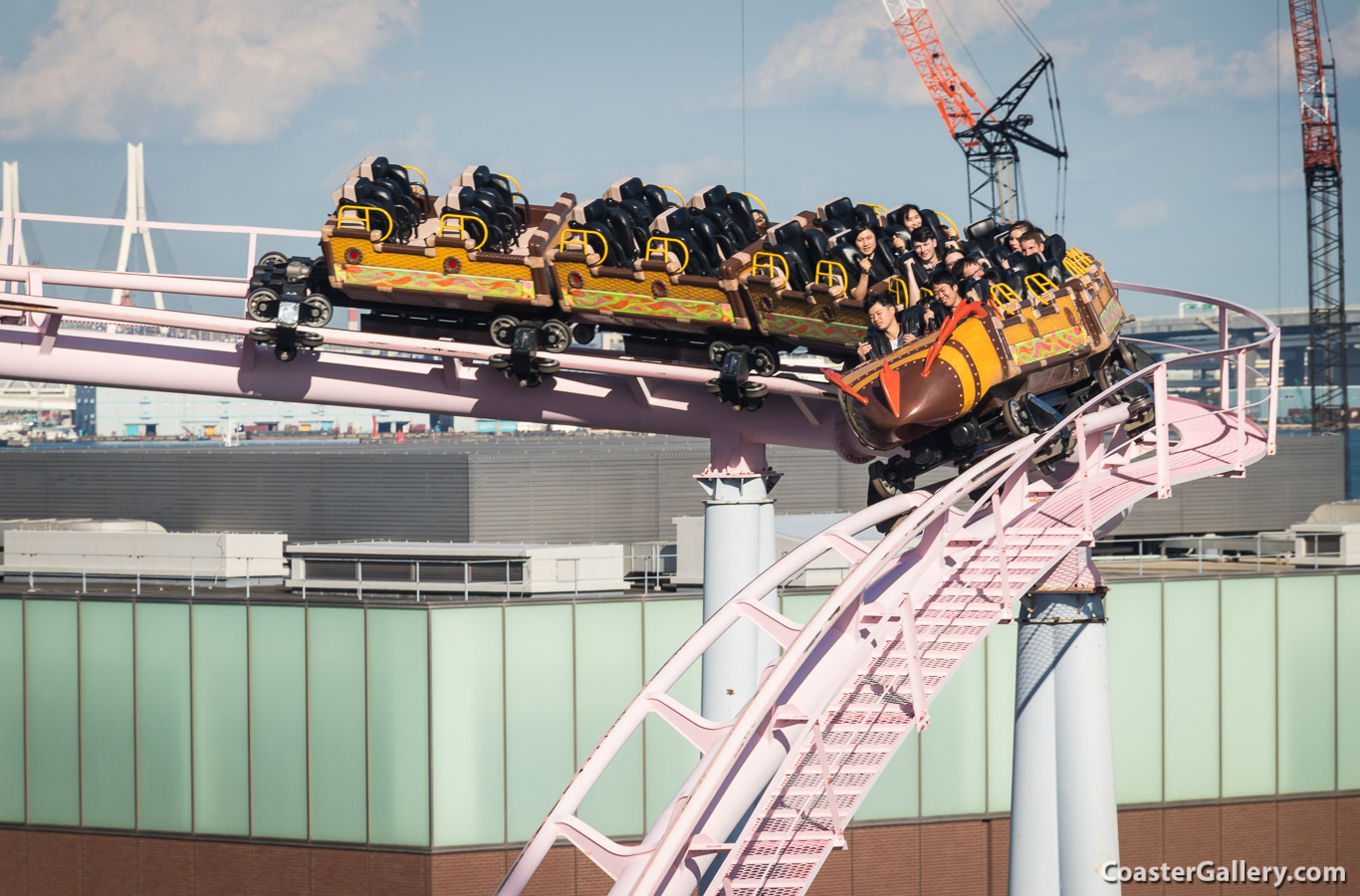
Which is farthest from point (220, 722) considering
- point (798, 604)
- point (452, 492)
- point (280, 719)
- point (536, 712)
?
point (798, 604)

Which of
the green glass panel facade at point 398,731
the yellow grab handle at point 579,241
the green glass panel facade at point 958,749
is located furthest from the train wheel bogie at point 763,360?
the green glass panel facade at point 958,749

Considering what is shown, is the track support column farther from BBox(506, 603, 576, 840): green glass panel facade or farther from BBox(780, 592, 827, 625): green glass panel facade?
BBox(506, 603, 576, 840): green glass panel facade

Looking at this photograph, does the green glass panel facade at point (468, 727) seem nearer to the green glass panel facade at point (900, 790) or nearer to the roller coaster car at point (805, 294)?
the green glass panel facade at point (900, 790)

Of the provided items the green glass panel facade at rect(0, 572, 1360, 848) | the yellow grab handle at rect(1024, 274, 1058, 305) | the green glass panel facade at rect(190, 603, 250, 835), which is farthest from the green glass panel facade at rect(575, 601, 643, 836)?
the yellow grab handle at rect(1024, 274, 1058, 305)

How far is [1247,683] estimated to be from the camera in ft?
89.4

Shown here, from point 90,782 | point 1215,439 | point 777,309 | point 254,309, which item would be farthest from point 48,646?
point 1215,439

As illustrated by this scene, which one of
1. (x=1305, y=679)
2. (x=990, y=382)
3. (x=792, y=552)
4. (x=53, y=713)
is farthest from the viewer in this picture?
(x=1305, y=679)

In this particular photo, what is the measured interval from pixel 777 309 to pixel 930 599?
430 centimetres

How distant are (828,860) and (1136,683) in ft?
21.3

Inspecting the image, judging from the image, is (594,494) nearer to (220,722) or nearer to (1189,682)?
(220,722)

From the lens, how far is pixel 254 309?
16.7 meters

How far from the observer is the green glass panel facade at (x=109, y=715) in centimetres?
2591

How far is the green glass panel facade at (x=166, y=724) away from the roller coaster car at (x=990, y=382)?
1440 cm

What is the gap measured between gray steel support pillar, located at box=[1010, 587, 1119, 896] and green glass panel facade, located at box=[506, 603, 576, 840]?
434 inches
